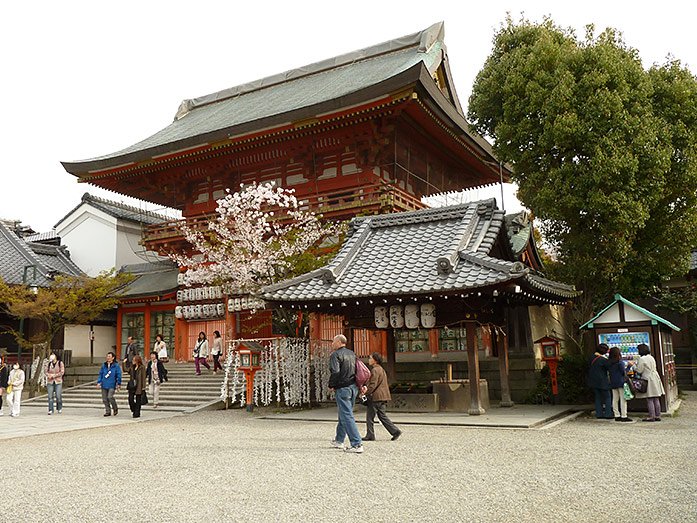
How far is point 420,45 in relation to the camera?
25266 millimetres

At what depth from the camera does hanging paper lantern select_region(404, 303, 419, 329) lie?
43.0ft

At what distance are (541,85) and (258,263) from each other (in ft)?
29.1

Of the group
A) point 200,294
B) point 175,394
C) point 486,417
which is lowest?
point 486,417

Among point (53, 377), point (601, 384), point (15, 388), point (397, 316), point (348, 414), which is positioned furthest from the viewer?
point (53, 377)

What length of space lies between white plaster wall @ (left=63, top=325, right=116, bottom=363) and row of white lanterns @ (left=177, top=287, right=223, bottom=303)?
568 centimetres

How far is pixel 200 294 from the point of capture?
23.6 metres

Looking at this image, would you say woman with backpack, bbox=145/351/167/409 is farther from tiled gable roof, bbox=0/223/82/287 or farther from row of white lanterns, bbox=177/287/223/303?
tiled gable roof, bbox=0/223/82/287

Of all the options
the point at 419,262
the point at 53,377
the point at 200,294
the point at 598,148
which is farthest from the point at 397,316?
the point at 200,294

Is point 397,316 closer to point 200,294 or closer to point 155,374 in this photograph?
point 155,374

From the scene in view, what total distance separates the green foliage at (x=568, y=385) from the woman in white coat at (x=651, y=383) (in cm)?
315

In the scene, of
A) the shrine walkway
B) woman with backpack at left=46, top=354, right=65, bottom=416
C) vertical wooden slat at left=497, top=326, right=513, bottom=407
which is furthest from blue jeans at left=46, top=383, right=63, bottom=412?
vertical wooden slat at left=497, top=326, right=513, bottom=407

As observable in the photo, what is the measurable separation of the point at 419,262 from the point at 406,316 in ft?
3.97

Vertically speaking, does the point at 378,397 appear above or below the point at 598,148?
below

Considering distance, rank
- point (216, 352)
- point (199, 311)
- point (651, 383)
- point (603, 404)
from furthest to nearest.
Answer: point (199, 311) → point (216, 352) → point (603, 404) → point (651, 383)
